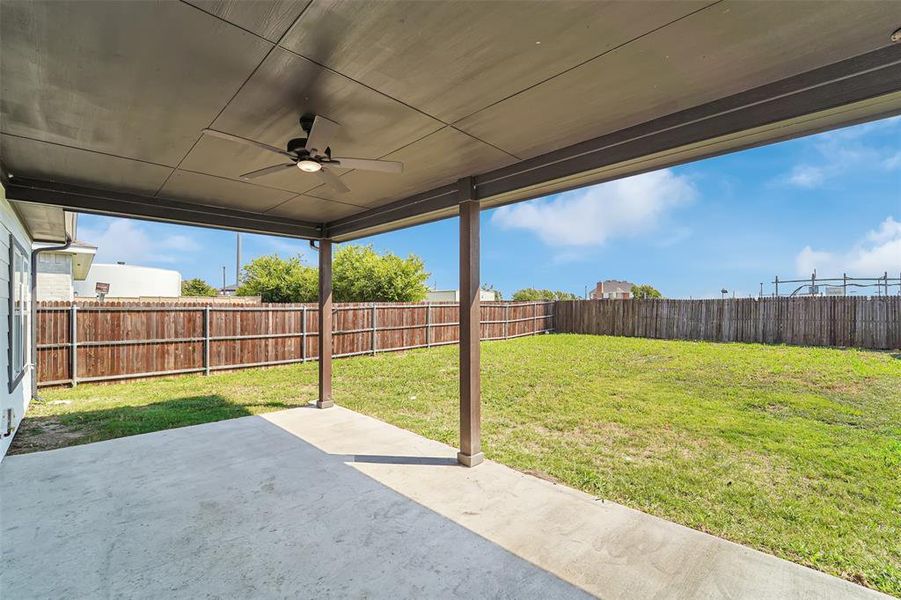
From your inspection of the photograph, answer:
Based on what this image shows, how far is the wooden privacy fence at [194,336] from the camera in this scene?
21.8 ft

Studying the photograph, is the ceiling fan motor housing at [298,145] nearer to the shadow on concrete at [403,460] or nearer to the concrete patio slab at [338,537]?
the concrete patio slab at [338,537]

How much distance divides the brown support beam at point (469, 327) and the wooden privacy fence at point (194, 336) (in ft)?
21.8

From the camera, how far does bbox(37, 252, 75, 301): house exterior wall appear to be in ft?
28.3

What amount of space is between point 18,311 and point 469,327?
17.0 feet

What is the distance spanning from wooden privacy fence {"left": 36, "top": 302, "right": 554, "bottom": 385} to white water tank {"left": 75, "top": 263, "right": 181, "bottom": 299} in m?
12.2

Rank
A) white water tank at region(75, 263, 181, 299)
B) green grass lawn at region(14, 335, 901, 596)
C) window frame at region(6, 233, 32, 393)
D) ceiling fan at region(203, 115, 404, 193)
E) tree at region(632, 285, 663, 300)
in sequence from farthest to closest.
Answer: tree at region(632, 285, 663, 300), white water tank at region(75, 263, 181, 299), window frame at region(6, 233, 32, 393), green grass lawn at region(14, 335, 901, 596), ceiling fan at region(203, 115, 404, 193)

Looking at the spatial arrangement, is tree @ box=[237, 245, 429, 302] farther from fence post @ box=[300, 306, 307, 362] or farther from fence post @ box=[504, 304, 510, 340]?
fence post @ box=[300, 306, 307, 362]

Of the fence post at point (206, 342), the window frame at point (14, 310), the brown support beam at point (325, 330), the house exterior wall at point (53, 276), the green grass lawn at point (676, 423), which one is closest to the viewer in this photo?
the green grass lawn at point (676, 423)

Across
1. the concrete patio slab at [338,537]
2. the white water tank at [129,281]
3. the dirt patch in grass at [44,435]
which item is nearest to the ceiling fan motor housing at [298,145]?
the concrete patio slab at [338,537]

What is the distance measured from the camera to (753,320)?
11594 millimetres

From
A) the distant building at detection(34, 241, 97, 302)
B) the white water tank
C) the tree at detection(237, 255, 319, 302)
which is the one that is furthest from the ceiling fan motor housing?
the white water tank

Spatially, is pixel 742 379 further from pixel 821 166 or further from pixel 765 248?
pixel 821 166

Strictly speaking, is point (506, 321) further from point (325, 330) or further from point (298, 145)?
point (298, 145)

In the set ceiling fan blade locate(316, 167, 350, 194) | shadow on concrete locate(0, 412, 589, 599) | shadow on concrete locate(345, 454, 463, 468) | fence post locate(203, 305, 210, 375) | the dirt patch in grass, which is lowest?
the dirt patch in grass
